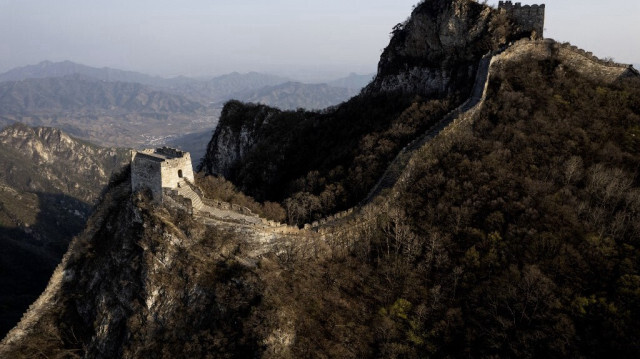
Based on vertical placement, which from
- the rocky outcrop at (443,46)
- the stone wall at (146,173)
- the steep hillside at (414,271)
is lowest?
the steep hillside at (414,271)

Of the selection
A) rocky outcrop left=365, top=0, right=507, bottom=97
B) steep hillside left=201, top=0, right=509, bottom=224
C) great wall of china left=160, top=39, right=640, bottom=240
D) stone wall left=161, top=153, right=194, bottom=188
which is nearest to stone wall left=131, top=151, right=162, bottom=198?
stone wall left=161, top=153, right=194, bottom=188

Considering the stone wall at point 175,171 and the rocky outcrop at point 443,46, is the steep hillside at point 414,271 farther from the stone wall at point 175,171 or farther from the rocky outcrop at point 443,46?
the rocky outcrop at point 443,46

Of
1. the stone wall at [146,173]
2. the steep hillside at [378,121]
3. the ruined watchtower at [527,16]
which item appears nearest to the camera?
the stone wall at [146,173]

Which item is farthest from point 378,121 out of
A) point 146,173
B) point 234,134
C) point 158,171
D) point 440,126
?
point 234,134

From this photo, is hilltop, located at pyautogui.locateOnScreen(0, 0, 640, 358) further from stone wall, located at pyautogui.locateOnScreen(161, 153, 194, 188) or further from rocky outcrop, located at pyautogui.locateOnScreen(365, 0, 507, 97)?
rocky outcrop, located at pyautogui.locateOnScreen(365, 0, 507, 97)

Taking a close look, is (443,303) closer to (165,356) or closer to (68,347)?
(165,356)

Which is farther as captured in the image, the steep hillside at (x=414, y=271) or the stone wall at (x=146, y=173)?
the stone wall at (x=146, y=173)

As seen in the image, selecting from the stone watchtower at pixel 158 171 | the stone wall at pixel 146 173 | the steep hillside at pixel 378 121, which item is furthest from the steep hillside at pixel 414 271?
the steep hillside at pixel 378 121
